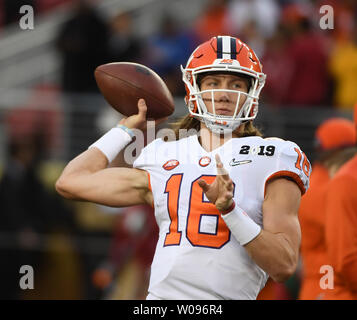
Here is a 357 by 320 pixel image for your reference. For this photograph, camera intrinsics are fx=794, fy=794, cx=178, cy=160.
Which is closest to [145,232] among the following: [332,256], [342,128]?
[342,128]

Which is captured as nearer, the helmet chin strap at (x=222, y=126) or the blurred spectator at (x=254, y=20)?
the helmet chin strap at (x=222, y=126)

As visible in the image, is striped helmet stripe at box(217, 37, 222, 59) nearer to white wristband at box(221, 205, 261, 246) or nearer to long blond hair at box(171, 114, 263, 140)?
long blond hair at box(171, 114, 263, 140)

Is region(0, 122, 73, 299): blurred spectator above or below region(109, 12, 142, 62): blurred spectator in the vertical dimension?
below

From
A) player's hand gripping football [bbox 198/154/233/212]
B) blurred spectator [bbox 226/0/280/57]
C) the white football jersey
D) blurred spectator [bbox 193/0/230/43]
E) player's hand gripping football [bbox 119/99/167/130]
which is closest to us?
player's hand gripping football [bbox 198/154/233/212]

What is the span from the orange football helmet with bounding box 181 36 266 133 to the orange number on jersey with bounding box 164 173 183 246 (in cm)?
34

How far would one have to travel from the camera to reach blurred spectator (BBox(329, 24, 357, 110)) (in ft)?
27.1

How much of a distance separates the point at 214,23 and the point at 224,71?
5.77 m

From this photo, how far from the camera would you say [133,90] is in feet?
12.8

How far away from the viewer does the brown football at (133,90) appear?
3889 millimetres

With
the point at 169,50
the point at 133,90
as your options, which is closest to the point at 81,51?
the point at 169,50

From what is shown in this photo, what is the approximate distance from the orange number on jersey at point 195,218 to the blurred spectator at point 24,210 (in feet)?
15.9

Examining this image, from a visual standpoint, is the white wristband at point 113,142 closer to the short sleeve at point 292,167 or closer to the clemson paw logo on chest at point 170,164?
the clemson paw logo on chest at point 170,164

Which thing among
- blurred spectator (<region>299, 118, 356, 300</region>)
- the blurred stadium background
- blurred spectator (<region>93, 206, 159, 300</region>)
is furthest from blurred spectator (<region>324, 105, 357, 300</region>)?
blurred spectator (<region>93, 206, 159, 300</region>)
